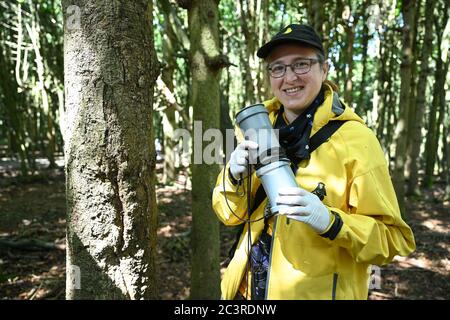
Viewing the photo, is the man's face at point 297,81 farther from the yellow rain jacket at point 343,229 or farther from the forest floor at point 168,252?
the forest floor at point 168,252

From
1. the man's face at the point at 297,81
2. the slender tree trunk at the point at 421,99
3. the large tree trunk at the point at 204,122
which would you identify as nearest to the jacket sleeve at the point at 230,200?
the man's face at the point at 297,81

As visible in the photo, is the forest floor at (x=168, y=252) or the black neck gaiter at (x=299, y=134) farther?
the forest floor at (x=168, y=252)

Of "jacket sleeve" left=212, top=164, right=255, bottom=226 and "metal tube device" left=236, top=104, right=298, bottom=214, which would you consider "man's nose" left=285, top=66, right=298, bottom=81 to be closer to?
"metal tube device" left=236, top=104, right=298, bottom=214

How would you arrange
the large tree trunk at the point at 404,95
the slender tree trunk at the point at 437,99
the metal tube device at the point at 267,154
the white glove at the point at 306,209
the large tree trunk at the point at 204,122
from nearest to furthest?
the white glove at the point at 306,209, the metal tube device at the point at 267,154, the large tree trunk at the point at 204,122, the large tree trunk at the point at 404,95, the slender tree trunk at the point at 437,99

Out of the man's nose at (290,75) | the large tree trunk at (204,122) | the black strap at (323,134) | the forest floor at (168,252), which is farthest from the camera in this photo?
the forest floor at (168,252)

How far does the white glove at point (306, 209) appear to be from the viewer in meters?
1.52

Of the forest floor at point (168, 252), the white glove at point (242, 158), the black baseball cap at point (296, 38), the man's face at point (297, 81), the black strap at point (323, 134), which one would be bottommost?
the forest floor at point (168, 252)

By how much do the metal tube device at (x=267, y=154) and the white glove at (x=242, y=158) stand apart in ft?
0.09

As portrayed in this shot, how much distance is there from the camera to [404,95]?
7.41 m
